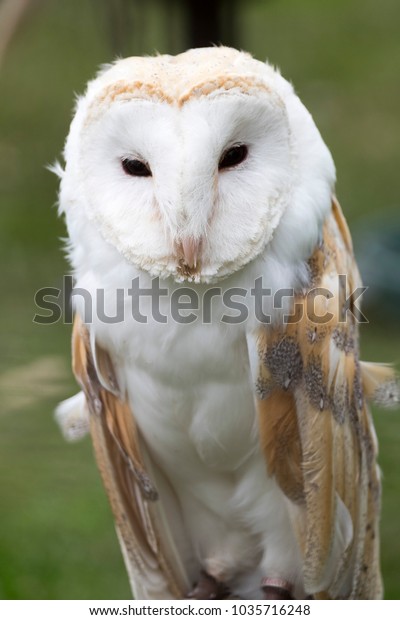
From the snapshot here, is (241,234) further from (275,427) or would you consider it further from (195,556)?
(195,556)

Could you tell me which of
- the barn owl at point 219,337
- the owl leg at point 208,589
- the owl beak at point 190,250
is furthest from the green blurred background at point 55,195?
the owl beak at point 190,250

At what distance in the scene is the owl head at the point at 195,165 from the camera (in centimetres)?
125

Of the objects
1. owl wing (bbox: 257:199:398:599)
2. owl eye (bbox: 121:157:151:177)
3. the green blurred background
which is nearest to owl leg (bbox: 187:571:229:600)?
owl wing (bbox: 257:199:398:599)

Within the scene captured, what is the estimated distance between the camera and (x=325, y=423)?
1.47m

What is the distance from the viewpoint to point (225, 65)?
4.20 ft

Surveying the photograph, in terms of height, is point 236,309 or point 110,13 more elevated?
point 110,13

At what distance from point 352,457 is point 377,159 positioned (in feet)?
13.0

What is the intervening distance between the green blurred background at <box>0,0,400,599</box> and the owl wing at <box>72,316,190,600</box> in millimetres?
703

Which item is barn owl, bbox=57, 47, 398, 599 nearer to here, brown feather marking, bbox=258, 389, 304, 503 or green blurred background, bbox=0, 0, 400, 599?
brown feather marking, bbox=258, 389, 304, 503

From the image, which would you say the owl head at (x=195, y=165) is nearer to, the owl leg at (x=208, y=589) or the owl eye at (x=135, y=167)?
the owl eye at (x=135, y=167)

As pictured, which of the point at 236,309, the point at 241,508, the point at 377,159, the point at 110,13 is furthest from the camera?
the point at 377,159

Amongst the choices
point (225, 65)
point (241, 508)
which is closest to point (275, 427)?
point (241, 508)

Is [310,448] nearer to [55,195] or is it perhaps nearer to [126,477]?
[126,477]

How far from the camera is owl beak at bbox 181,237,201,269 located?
1260 mm
